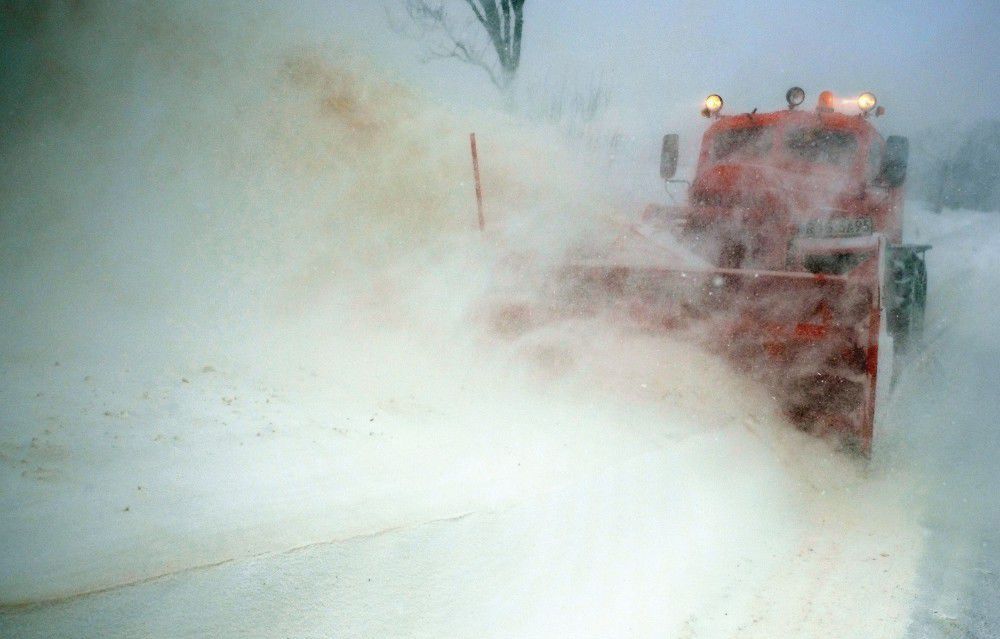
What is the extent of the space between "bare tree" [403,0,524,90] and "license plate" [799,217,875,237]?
6656 millimetres

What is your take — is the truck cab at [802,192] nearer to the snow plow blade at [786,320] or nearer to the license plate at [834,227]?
the license plate at [834,227]

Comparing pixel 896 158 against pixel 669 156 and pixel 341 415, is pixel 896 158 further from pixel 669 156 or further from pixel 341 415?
pixel 341 415

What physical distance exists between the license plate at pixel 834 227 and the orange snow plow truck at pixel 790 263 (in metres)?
0.01

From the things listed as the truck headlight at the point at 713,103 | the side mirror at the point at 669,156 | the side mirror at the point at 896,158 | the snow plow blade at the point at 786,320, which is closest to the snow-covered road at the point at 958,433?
the snow plow blade at the point at 786,320

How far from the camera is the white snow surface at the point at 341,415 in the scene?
8.39 ft

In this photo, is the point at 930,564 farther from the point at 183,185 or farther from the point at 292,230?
the point at 183,185

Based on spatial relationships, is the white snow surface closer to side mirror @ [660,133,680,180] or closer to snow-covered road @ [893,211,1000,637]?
snow-covered road @ [893,211,1000,637]

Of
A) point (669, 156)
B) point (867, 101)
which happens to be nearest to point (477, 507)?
point (669, 156)

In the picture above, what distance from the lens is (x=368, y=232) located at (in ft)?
21.3

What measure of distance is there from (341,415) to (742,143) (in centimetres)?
532

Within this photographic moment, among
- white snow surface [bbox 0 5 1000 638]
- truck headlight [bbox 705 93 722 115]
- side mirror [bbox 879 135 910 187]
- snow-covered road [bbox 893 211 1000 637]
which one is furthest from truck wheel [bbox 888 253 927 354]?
truck headlight [bbox 705 93 722 115]

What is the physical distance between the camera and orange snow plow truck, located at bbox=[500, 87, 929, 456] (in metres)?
4.51

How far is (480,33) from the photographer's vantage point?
1070 centimetres

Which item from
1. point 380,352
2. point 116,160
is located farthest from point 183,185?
point 380,352
